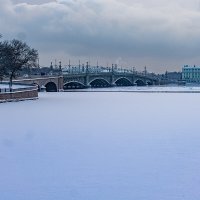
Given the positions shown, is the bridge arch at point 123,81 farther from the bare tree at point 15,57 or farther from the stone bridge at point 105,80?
the bare tree at point 15,57

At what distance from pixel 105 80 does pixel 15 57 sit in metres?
64.8

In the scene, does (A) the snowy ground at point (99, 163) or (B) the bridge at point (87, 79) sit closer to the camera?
(A) the snowy ground at point (99, 163)

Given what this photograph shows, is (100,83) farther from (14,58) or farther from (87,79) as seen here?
(14,58)

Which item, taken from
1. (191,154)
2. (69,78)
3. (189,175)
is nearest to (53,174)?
(189,175)

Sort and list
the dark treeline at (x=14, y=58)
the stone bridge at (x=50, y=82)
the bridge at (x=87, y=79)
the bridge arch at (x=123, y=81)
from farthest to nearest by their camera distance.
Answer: the bridge arch at (x=123, y=81), the bridge at (x=87, y=79), the stone bridge at (x=50, y=82), the dark treeline at (x=14, y=58)

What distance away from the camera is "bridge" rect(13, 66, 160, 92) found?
97.7 m

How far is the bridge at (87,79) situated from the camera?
97.7 metres

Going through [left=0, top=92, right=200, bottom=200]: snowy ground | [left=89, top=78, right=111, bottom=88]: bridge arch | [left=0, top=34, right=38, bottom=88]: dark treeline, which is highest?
[left=0, top=34, right=38, bottom=88]: dark treeline

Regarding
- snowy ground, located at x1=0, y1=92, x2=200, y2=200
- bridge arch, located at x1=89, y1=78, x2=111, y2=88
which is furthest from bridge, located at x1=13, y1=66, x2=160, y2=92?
snowy ground, located at x1=0, y1=92, x2=200, y2=200

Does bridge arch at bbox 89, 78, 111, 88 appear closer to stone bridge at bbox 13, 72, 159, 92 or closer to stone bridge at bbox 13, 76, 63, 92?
stone bridge at bbox 13, 72, 159, 92

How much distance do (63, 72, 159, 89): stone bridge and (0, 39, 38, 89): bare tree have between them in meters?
40.0

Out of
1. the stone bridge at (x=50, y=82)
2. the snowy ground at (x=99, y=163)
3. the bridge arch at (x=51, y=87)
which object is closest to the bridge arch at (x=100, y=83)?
the bridge arch at (x=51, y=87)

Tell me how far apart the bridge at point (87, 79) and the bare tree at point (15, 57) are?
13761mm

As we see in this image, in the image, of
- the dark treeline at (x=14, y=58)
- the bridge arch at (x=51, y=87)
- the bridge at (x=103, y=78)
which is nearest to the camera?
the dark treeline at (x=14, y=58)
